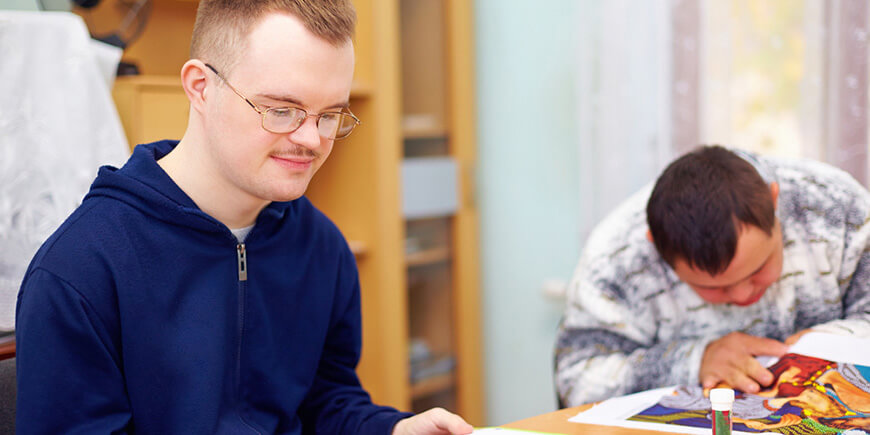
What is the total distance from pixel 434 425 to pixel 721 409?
0.36 m

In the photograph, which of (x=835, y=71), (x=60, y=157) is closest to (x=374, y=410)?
(x=60, y=157)

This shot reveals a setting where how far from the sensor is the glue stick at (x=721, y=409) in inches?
33.8

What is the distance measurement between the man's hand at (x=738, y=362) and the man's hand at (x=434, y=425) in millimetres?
427

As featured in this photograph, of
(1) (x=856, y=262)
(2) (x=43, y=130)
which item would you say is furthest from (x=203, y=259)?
(1) (x=856, y=262)

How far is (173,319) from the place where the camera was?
988mm

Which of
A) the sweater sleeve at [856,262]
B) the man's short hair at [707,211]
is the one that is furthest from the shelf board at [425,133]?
the sweater sleeve at [856,262]

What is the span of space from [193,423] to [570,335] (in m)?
0.71

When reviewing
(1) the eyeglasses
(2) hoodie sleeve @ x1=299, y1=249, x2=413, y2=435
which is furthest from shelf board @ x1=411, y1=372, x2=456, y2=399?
(1) the eyeglasses

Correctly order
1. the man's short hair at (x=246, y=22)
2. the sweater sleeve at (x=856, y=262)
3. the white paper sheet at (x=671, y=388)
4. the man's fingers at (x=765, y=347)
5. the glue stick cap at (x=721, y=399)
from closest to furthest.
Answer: the glue stick cap at (x=721, y=399), the man's short hair at (x=246, y=22), the white paper sheet at (x=671, y=388), the man's fingers at (x=765, y=347), the sweater sleeve at (x=856, y=262)

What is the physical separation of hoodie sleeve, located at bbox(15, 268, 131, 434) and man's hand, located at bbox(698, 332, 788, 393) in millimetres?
848

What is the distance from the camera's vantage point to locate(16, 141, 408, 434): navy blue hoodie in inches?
35.0

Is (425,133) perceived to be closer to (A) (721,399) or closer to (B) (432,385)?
(B) (432,385)

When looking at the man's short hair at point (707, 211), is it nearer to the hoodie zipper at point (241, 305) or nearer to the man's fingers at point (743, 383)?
the man's fingers at point (743, 383)

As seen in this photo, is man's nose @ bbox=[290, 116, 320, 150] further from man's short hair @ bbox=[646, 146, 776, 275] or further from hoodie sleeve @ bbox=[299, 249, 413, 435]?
man's short hair @ bbox=[646, 146, 776, 275]
